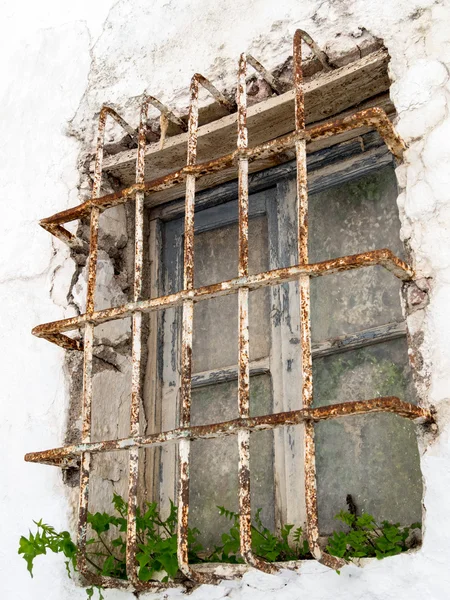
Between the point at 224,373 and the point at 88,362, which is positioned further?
the point at 224,373

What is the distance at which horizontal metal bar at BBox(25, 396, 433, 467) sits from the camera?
143 cm

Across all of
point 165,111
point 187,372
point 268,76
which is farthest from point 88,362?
point 268,76

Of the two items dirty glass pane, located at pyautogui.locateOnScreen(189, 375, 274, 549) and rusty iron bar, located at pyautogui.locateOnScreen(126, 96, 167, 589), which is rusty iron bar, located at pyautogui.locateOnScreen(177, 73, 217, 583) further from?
dirty glass pane, located at pyautogui.locateOnScreen(189, 375, 274, 549)

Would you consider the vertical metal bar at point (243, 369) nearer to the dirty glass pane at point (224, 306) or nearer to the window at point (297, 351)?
the window at point (297, 351)

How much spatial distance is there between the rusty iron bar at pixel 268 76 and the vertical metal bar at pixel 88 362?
0.46 meters

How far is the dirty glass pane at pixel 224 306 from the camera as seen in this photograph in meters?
2.13

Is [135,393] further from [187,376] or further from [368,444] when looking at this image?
[368,444]

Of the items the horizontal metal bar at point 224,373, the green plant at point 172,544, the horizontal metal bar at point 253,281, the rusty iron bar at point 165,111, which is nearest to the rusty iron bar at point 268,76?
the rusty iron bar at point 165,111

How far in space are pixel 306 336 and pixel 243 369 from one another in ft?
0.51

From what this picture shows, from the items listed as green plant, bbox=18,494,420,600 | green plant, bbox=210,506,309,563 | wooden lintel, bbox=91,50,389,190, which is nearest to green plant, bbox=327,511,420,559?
green plant, bbox=18,494,420,600

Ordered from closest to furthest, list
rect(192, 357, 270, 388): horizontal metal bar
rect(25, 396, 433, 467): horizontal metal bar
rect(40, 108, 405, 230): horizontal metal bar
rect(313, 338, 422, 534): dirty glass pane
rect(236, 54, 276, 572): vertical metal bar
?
1. rect(25, 396, 433, 467): horizontal metal bar
2. rect(236, 54, 276, 572): vertical metal bar
3. rect(40, 108, 405, 230): horizontal metal bar
4. rect(313, 338, 422, 534): dirty glass pane
5. rect(192, 357, 270, 388): horizontal metal bar

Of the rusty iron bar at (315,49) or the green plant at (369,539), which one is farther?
the rusty iron bar at (315,49)

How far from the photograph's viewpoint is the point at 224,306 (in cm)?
223

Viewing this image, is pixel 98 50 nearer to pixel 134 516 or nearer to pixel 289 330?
pixel 289 330
